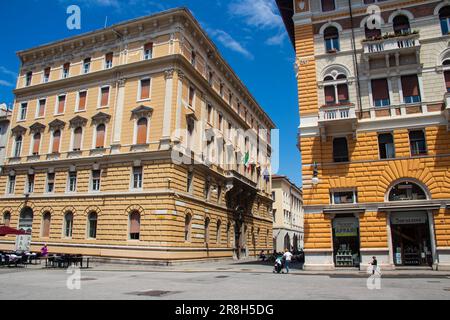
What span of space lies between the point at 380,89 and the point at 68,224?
2920 cm

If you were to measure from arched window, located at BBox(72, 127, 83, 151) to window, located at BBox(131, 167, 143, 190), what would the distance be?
7.39 m

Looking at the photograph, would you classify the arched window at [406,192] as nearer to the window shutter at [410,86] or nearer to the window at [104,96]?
the window shutter at [410,86]

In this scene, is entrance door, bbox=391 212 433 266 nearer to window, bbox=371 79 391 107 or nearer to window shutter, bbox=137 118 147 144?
window, bbox=371 79 391 107

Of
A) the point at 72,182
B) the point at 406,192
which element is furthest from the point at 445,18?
the point at 72,182

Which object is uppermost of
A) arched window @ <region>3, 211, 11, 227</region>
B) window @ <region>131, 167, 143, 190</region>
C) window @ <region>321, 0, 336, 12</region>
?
window @ <region>321, 0, 336, 12</region>

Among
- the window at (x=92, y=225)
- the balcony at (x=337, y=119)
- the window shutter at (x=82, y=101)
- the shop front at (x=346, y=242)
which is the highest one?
the window shutter at (x=82, y=101)

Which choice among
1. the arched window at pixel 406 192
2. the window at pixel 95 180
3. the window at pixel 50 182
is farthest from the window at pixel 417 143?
the window at pixel 50 182

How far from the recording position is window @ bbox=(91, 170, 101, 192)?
3476 centimetres

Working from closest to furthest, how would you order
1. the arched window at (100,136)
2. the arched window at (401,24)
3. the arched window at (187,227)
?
1. the arched window at (401,24)
2. the arched window at (187,227)
3. the arched window at (100,136)

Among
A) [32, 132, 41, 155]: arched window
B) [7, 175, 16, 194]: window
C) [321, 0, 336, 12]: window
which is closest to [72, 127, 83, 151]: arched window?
[32, 132, 41, 155]: arched window

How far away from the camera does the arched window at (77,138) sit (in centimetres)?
3661

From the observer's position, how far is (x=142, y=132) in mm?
33469

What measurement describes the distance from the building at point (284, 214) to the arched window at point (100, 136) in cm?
4330
